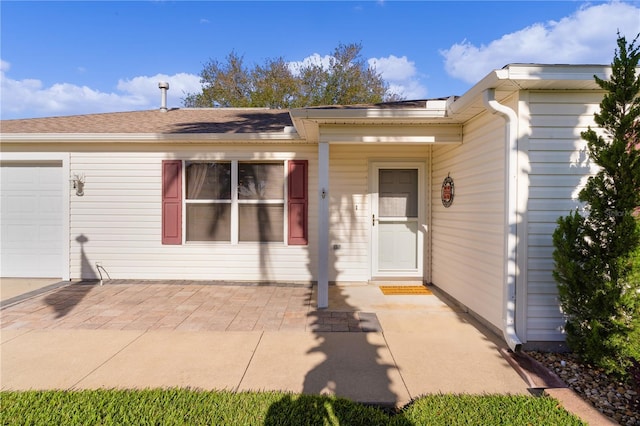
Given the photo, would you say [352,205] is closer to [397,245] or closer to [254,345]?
[397,245]

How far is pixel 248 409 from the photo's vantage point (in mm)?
2211

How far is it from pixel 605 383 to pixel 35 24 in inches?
448

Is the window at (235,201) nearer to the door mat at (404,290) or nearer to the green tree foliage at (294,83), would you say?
the door mat at (404,290)

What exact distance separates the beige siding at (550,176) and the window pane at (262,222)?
3.84 metres

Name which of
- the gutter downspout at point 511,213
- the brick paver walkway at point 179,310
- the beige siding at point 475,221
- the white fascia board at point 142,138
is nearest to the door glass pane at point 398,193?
the beige siding at point 475,221

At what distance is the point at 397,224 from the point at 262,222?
2.45m

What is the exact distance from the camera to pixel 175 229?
228 inches

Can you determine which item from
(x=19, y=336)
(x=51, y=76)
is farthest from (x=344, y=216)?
(x=51, y=76)

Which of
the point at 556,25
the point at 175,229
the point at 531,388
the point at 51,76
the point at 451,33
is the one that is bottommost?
the point at 531,388

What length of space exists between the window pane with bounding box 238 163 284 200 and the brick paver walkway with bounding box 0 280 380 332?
1.63 metres

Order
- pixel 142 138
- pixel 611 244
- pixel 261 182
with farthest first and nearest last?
pixel 261 182
pixel 142 138
pixel 611 244

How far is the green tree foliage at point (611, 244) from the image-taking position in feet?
Answer: 8.77

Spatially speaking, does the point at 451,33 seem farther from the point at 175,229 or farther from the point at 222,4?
the point at 175,229

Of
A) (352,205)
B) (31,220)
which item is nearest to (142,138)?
(31,220)
